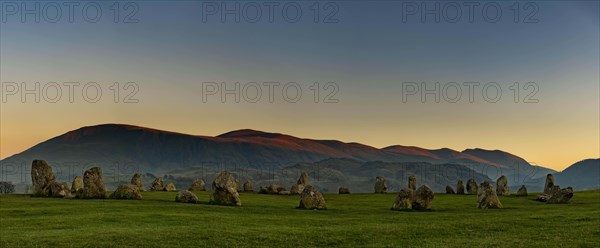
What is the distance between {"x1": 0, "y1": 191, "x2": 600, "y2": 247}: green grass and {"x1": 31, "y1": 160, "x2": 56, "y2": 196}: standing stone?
40.3 ft

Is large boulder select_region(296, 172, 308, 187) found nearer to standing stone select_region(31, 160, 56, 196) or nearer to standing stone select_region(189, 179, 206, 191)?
standing stone select_region(189, 179, 206, 191)

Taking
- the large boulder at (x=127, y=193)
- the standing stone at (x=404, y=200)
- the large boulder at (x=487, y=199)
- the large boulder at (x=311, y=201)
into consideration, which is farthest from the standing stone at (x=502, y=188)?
the large boulder at (x=127, y=193)

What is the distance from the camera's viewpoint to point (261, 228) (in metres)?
34.0

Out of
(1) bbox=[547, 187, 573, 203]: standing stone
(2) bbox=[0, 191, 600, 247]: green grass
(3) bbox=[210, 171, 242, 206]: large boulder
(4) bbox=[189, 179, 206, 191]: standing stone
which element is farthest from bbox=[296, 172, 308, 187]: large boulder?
(2) bbox=[0, 191, 600, 247]: green grass

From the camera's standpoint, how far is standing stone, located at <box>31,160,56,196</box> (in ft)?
195

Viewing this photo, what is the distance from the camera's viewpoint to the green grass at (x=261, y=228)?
94.1 ft

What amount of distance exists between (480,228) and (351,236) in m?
9.53

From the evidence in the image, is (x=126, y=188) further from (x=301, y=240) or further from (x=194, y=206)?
(x=301, y=240)

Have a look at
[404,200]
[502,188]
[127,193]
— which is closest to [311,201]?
[404,200]

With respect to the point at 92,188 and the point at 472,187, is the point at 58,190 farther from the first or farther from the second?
the point at 472,187

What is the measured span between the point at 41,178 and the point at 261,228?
127ft

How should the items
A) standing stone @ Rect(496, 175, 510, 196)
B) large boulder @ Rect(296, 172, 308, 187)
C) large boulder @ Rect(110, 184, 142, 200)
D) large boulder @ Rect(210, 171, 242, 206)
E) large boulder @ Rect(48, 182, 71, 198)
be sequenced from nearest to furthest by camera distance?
large boulder @ Rect(210, 171, 242, 206) → large boulder @ Rect(110, 184, 142, 200) → large boulder @ Rect(48, 182, 71, 198) → standing stone @ Rect(496, 175, 510, 196) → large boulder @ Rect(296, 172, 308, 187)

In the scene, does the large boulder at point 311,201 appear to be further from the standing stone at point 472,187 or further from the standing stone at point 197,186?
the standing stone at point 472,187

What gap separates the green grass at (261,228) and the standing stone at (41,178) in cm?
1229
